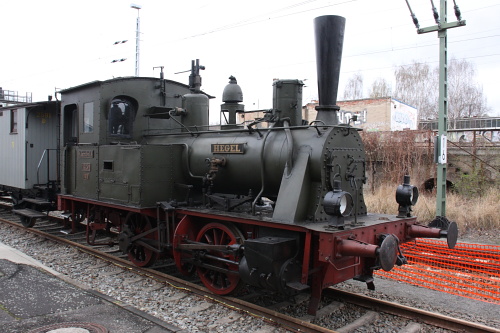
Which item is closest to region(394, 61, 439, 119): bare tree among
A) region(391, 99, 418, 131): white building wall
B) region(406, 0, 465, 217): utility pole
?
region(391, 99, 418, 131): white building wall

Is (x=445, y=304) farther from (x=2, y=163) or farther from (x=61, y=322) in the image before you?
(x=2, y=163)

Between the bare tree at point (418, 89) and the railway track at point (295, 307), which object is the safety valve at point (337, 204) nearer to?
the railway track at point (295, 307)

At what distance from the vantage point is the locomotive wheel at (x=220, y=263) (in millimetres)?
5548

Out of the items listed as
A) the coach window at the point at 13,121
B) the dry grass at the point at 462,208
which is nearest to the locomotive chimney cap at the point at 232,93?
the dry grass at the point at 462,208

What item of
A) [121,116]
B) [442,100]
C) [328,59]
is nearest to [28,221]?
[121,116]

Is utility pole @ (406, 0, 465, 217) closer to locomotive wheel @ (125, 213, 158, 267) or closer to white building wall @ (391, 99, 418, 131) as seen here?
locomotive wheel @ (125, 213, 158, 267)

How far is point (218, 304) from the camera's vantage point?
18.0 feet

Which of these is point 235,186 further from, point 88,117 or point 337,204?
point 88,117

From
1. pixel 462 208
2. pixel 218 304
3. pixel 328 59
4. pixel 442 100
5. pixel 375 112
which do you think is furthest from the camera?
pixel 375 112

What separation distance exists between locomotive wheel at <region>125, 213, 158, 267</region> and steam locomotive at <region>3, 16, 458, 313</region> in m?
0.02

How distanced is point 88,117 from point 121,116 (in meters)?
0.87

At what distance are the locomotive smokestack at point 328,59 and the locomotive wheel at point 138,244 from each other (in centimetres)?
362

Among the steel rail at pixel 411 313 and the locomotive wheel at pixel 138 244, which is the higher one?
the locomotive wheel at pixel 138 244

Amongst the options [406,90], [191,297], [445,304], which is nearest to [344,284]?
[445,304]
